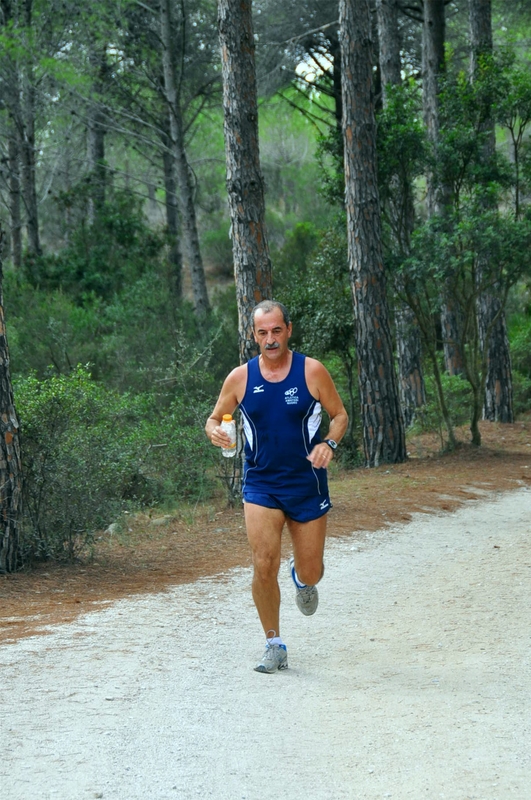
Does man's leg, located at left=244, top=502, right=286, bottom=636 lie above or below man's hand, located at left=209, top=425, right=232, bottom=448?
below

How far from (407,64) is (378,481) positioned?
53.6ft

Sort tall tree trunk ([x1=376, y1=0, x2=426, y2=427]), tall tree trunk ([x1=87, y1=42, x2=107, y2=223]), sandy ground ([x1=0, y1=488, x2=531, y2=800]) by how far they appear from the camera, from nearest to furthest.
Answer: sandy ground ([x1=0, y1=488, x2=531, y2=800]), tall tree trunk ([x1=376, y1=0, x2=426, y2=427]), tall tree trunk ([x1=87, y1=42, x2=107, y2=223])

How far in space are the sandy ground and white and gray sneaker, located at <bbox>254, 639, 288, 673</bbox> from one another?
8cm

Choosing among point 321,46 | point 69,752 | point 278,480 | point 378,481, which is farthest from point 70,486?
point 321,46

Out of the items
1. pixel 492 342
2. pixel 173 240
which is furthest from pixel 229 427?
pixel 173 240

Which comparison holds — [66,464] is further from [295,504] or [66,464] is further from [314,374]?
[314,374]

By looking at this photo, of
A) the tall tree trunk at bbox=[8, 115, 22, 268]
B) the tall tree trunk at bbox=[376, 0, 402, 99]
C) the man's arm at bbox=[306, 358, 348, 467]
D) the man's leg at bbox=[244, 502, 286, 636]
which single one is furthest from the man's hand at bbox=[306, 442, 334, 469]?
the tall tree trunk at bbox=[8, 115, 22, 268]

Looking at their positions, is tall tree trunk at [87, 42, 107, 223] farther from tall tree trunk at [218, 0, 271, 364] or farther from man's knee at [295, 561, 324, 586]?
man's knee at [295, 561, 324, 586]

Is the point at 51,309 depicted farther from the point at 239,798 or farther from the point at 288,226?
the point at 288,226

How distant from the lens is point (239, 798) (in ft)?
13.6

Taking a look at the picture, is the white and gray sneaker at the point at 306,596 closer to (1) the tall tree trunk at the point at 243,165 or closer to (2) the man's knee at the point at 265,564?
(2) the man's knee at the point at 265,564

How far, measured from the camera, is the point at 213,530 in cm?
1163

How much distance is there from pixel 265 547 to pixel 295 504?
0.30 m

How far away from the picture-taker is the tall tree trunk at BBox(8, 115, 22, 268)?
92.6 ft
